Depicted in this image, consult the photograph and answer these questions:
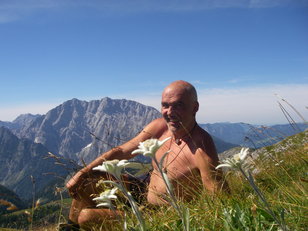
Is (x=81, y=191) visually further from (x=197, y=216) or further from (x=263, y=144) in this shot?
(x=263, y=144)

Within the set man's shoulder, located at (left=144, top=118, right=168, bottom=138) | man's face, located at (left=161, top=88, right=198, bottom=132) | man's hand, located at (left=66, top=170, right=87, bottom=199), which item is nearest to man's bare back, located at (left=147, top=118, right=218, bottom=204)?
man's face, located at (left=161, top=88, right=198, bottom=132)

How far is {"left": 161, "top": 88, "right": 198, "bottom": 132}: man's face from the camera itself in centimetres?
521

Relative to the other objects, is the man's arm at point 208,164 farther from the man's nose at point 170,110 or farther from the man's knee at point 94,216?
the man's knee at point 94,216

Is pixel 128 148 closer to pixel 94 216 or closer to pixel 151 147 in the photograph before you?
pixel 94 216

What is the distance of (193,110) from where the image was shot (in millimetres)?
5395

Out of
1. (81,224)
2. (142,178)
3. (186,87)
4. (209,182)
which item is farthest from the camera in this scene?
(142,178)

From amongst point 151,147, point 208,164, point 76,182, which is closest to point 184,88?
point 208,164

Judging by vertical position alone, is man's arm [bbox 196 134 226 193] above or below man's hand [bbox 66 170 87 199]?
above

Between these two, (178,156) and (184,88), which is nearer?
(178,156)

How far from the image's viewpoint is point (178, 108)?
521cm

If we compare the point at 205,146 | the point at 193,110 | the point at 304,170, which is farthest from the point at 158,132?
the point at 304,170

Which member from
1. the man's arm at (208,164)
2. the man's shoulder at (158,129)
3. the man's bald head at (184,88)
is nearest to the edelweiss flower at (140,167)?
the man's arm at (208,164)

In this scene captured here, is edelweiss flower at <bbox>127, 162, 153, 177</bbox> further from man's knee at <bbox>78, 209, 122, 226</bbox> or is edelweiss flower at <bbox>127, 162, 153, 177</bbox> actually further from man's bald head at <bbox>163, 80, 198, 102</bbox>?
man's bald head at <bbox>163, 80, 198, 102</bbox>

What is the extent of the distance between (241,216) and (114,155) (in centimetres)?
371
